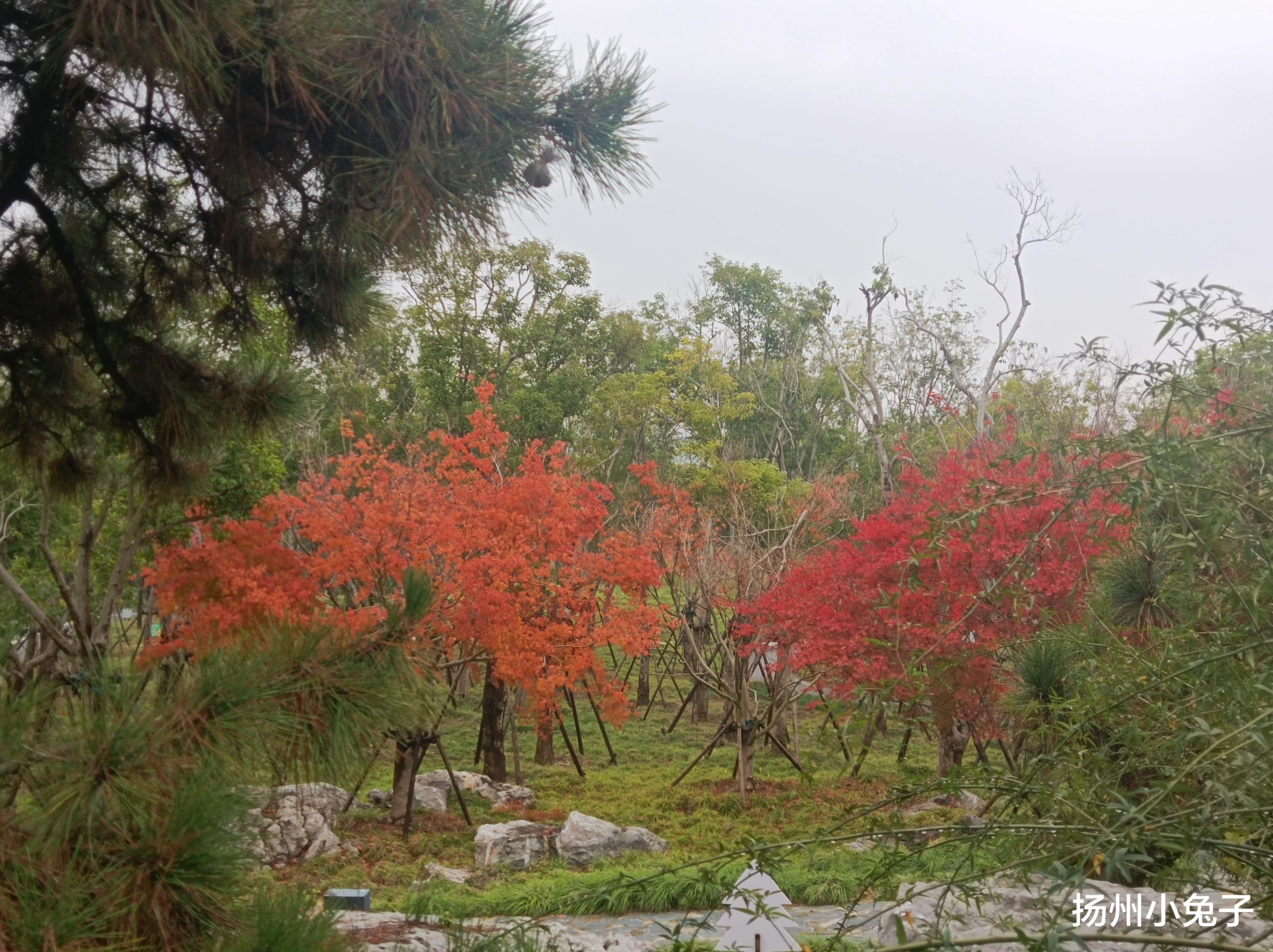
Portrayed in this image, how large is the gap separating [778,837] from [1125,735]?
6174 mm

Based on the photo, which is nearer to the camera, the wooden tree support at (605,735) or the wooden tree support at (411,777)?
the wooden tree support at (411,777)

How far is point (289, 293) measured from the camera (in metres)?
3.22

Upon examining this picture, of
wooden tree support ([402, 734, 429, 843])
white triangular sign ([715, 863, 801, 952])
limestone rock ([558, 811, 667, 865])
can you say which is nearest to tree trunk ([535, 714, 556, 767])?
wooden tree support ([402, 734, 429, 843])

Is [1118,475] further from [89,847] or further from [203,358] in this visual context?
[203,358]

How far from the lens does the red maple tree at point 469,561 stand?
25.3 feet

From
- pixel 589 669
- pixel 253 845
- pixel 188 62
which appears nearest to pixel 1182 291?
pixel 253 845

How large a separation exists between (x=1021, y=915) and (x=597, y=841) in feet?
11.9

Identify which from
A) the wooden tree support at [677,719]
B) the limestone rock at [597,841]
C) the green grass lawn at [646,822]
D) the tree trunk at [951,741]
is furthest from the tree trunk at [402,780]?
the wooden tree support at [677,719]

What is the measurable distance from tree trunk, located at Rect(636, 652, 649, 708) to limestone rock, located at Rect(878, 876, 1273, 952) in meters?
10.00

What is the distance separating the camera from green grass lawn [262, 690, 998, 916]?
533 centimetres

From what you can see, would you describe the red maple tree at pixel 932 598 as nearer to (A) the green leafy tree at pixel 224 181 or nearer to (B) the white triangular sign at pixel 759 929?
(B) the white triangular sign at pixel 759 929

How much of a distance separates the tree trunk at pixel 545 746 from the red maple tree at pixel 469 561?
3.01 feet

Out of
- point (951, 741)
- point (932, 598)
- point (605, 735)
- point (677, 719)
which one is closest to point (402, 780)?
point (605, 735)

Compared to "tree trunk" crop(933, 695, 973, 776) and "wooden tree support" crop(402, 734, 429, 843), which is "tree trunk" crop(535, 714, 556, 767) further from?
"tree trunk" crop(933, 695, 973, 776)
